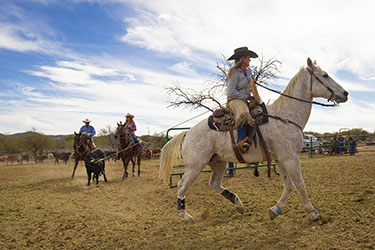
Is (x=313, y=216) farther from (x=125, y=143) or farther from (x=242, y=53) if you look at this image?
(x=125, y=143)

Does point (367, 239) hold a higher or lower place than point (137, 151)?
lower

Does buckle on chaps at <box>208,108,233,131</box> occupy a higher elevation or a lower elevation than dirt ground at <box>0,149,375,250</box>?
higher

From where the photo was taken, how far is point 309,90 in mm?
4375

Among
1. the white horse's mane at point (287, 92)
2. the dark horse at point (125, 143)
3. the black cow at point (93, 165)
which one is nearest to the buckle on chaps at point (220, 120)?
the white horse's mane at point (287, 92)

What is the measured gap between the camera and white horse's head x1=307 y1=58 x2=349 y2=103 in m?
4.20

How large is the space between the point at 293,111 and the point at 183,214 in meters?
2.66

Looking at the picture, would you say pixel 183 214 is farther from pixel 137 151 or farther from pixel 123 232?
pixel 137 151

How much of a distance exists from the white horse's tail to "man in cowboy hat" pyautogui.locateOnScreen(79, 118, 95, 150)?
7898 mm

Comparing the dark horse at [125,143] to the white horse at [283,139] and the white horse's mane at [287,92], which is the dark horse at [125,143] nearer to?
the white horse at [283,139]

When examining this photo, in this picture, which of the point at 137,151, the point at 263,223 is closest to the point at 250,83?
the point at 263,223

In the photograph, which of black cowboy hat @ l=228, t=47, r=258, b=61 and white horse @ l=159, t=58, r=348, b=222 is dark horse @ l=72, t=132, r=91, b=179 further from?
black cowboy hat @ l=228, t=47, r=258, b=61

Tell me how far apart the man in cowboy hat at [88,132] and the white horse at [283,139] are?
27.6 feet

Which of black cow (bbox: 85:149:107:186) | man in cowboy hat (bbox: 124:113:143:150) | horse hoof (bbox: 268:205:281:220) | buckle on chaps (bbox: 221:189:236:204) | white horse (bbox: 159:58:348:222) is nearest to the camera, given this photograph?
white horse (bbox: 159:58:348:222)

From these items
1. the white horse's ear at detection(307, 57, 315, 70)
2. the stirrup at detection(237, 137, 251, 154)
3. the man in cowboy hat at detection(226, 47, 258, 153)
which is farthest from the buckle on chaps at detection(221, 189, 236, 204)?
the white horse's ear at detection(307, 57, 315, 70)
